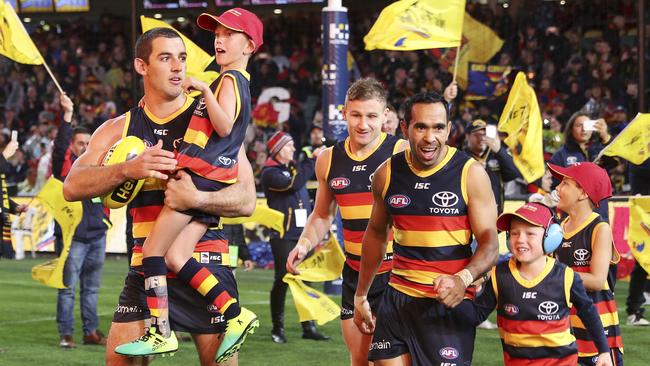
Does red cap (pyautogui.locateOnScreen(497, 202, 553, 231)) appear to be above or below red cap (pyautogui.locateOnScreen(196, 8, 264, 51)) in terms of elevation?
below

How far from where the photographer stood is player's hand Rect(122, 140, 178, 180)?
18.9ft

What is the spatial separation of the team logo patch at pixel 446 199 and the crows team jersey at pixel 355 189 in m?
1.53

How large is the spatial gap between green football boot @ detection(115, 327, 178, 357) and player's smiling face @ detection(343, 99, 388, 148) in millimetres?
2152

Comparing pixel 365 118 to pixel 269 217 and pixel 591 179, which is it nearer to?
pixel 591 179

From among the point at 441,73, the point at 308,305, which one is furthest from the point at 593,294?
the point at 441,73

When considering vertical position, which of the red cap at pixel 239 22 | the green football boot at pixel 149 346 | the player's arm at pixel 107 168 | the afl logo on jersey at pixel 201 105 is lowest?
the green football boot at pixel 149 346

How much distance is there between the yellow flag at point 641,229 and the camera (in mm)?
10898

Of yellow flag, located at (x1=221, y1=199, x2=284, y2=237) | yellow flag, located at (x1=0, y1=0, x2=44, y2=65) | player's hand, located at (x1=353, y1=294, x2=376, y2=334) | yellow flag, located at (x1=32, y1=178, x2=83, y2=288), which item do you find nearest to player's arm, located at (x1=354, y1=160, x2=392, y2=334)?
player's hand, located at (x1=353, y1=294, x2=376, y2=334)

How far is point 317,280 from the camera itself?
1180 centimetres

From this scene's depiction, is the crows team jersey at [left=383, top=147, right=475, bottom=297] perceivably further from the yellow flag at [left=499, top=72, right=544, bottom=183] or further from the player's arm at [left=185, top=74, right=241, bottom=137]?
the yellow flag at [left=499, top=72, right=544, bottom=183]

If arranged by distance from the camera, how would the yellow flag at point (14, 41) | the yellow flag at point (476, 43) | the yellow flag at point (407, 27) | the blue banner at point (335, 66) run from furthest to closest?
the yellow flag at point (476, 43)
the blue banner at point (335, 66)
the yellow flag at point (407, 27)
the yellow flag at point (14, 41)

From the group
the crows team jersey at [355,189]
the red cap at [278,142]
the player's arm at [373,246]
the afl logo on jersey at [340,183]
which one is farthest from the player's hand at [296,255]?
the red cap at [278,142]

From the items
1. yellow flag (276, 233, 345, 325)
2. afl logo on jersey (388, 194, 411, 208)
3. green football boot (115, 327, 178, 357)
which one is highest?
afl logo on jersey (388, 194, 411, 208)

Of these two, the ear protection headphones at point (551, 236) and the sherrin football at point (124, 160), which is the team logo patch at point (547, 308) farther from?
the sherrin football at point (124, 160)
